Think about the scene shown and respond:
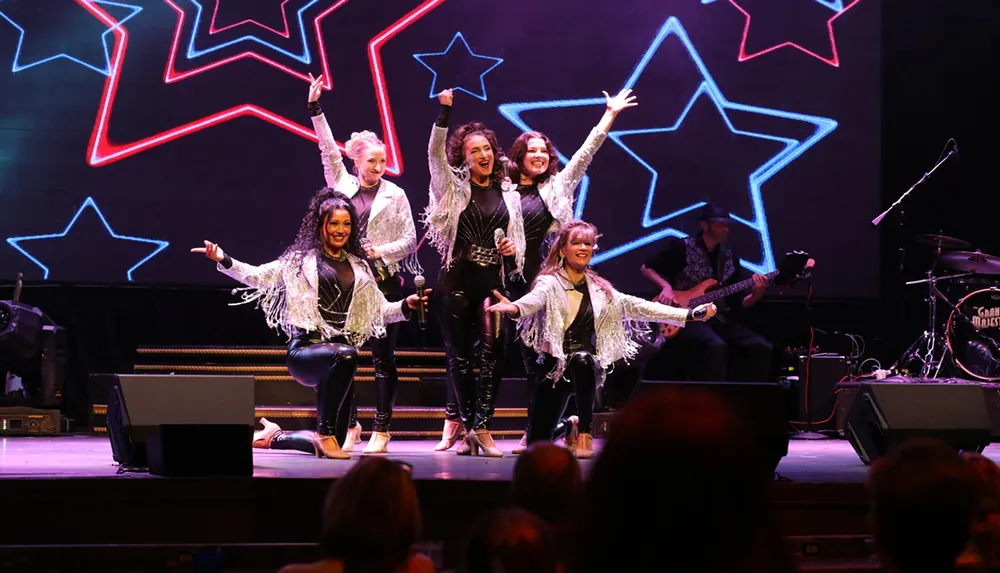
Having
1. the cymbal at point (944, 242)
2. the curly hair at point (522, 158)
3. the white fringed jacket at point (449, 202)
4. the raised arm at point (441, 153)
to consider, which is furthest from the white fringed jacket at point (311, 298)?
the cymbal at point (944, 242)

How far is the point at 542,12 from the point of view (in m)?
8.13

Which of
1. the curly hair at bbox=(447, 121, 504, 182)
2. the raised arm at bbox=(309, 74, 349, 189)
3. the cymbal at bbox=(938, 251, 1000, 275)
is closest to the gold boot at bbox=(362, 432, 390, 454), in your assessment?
the raised arm at bbox=(309, 74, 349, 189)

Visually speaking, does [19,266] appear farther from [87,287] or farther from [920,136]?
[920,136]

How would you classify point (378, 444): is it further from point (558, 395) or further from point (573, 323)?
point (573, 323)

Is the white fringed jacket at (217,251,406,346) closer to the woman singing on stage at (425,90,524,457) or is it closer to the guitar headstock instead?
the woman singing on stage at (425,90,524,457)

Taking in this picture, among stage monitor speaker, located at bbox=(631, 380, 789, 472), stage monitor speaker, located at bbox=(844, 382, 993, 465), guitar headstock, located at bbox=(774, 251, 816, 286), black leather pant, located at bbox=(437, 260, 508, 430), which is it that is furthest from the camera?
guitar headstock, located at bbox=(774, 251, 816, 286)

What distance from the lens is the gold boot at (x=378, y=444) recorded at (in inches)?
235

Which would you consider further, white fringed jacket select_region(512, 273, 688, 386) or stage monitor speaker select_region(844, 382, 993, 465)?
white fringed jacket select_region(512, 273, 688, 386)

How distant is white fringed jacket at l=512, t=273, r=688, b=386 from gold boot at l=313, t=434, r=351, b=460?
3.49 ft

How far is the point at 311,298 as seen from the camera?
19.0 feet

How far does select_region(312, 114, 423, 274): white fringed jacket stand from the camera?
623cm

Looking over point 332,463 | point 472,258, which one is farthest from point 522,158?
point 332,463

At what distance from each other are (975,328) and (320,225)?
4.72 metres

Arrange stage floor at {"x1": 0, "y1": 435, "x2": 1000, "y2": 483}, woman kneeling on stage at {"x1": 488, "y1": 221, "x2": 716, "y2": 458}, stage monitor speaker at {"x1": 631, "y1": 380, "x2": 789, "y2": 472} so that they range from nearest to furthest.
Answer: stage monitor speaker at {"x1": 631, "y1": 380, "x2": 789, "y2": 472}, stage floor at {"x1": 0, "y1": 435, "x2": 1000, "y2": 483}, woman kneeling on stage at {"x1": 488, "y1": 221, "x2": 716, "y2": 458}
